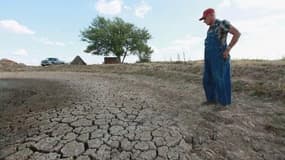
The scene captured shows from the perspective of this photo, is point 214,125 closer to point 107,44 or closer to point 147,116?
point 147,116

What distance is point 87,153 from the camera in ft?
6.45

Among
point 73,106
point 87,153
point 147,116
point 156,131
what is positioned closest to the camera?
point 87,153

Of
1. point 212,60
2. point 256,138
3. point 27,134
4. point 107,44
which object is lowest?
point 256,138

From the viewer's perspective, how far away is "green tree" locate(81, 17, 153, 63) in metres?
26.5

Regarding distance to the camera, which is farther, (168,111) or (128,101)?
(128,101)

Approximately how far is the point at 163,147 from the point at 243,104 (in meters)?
2.09

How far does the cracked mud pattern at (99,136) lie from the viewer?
1953mm

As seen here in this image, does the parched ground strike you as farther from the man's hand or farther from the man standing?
the man's hand

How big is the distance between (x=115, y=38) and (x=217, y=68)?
24182 millimetres

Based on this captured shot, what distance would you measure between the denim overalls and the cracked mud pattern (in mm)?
878

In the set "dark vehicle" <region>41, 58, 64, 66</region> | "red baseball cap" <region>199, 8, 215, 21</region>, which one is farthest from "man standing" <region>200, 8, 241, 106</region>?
"dark vehicle" <region>41, 58, 64, 66</region>

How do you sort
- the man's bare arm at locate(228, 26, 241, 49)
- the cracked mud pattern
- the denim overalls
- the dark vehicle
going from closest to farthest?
the cracked mud pattern, the man's bare arm at locate(228, 26, 241, 49), the denim overalls, the dark vehicle

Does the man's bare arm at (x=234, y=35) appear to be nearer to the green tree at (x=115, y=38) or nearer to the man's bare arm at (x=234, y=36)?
the man's bare arm at (x=234, y=36)

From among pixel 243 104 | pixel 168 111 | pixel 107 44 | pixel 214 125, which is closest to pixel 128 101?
pixel 168 111
